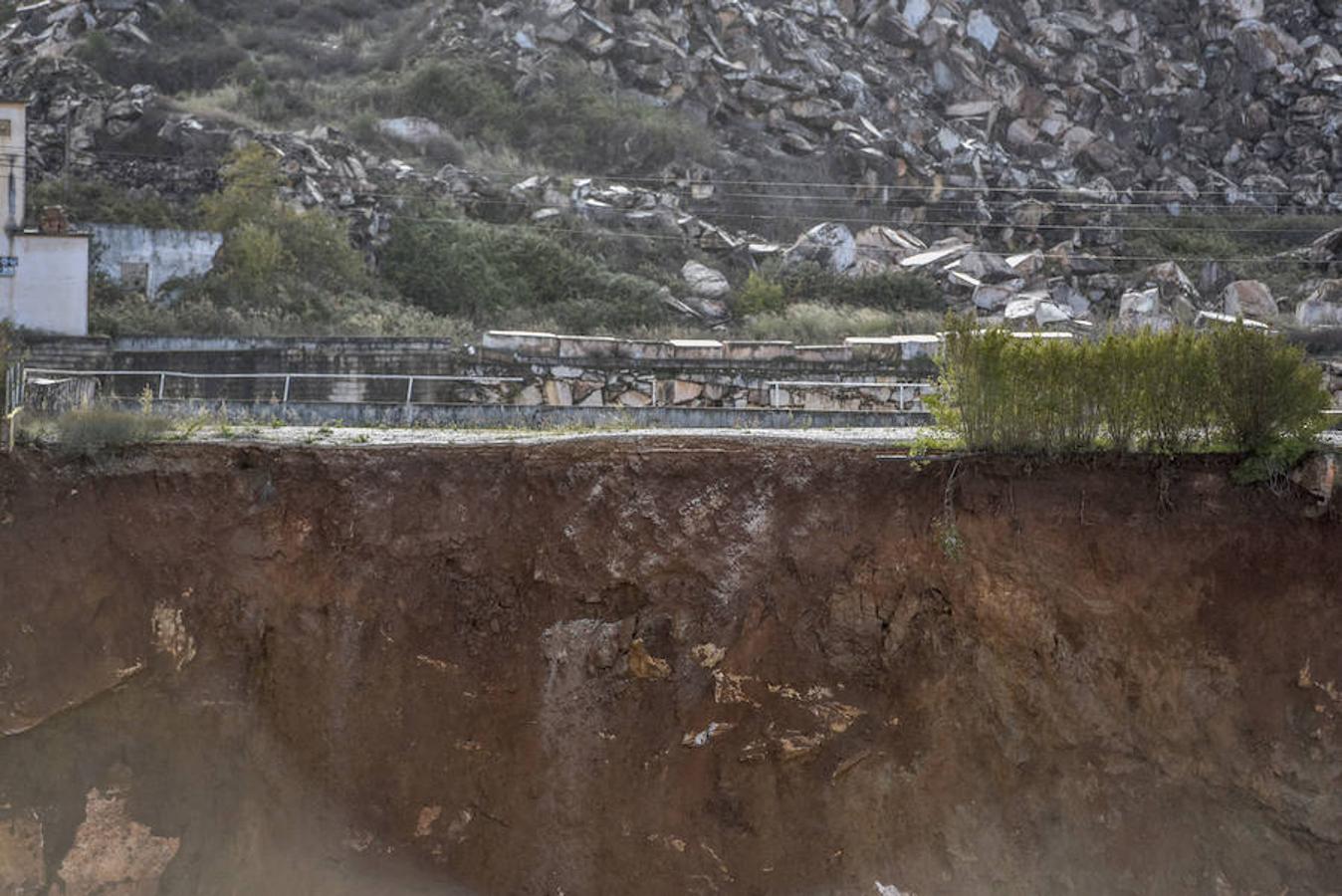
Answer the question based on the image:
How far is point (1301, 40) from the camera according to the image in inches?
1540

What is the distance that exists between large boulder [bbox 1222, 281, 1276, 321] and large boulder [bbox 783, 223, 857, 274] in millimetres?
6731

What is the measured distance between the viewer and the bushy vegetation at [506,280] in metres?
27.7

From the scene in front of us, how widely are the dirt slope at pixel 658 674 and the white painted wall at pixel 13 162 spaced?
11.7 metres

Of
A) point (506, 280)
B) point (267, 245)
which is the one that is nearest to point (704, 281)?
point (506, 280)

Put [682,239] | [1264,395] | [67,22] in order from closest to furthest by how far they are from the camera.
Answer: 1. [1264,395]
2. [682,239]
3. [67,22]

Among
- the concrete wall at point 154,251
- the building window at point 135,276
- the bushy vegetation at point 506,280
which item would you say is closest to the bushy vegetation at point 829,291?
the bushy vegetation at point 506,280

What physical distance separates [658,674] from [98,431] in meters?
4.57

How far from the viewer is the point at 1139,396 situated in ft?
39.3

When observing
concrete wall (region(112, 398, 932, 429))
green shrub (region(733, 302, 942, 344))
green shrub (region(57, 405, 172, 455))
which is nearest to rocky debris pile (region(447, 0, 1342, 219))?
green shrub (region(733, 302, 942, 344))

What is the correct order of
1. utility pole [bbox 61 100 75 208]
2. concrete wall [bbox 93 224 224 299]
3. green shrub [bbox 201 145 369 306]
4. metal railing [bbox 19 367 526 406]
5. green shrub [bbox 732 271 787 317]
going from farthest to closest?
utility pole [bbox 61 100 75 208]
green shrub [bbox 732 271 787 317]
concrete wall [bbox 93 224 224 299]
green shrub [bbox 201 145 369 306]
metal railing [bbox 19 367 526 406]

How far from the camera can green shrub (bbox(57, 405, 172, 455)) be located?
11859 mm

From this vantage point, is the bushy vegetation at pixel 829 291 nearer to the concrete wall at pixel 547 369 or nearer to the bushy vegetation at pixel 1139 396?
the concrete wall at pixel 547 369

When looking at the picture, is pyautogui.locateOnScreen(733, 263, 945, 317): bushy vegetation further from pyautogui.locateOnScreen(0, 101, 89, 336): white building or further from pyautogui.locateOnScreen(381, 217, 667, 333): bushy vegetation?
pyautogui.locateOnScreen(0, 101, 89, 336): white building

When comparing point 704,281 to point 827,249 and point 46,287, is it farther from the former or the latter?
point 46,287
